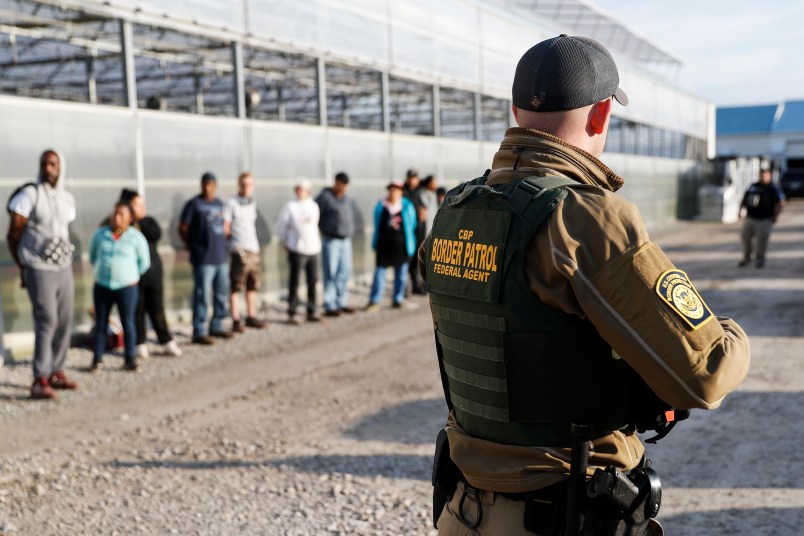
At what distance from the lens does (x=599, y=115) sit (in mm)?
1908

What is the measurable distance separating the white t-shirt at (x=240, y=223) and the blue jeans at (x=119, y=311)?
1997 millimetres

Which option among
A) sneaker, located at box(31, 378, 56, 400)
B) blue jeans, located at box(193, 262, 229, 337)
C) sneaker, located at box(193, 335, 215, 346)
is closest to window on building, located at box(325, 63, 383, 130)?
blue jeans, located at box(193, 262, 229, 337)

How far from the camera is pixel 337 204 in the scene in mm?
10758

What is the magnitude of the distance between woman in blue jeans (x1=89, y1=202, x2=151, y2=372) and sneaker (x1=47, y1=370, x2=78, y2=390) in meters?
0.67

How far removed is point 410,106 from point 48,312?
2106cm

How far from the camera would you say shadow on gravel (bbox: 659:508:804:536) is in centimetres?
387

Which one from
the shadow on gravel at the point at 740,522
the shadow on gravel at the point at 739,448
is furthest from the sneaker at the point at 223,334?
the shadow on gravel at the point at 740,522

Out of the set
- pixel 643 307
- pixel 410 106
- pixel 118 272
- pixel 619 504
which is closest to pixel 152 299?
pixel 118 272

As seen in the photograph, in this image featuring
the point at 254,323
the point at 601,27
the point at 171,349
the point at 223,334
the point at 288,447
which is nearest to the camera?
the point at 288,447

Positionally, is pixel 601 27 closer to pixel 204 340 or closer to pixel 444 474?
pixel 204 340

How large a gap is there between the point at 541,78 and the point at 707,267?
47.0ft

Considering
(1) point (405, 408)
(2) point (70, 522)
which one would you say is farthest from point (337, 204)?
(2) point (70, 522)

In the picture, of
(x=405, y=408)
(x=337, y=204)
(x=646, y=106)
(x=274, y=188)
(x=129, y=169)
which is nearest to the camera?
(x=405, y=408)

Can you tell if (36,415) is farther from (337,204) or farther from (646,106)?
(646,106)
